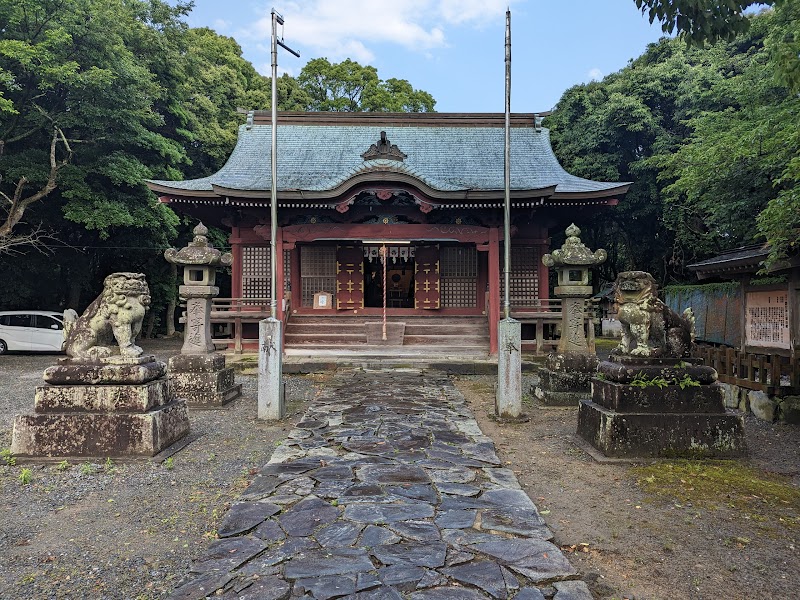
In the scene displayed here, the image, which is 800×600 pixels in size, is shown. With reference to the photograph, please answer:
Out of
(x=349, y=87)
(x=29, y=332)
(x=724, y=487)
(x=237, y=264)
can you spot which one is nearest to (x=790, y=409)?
(x=724, y=487)

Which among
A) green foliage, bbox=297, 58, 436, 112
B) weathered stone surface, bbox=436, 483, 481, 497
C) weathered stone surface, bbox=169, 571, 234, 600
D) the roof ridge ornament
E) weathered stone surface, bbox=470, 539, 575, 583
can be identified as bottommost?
weathered stone surface, bbox=436, 483, 481, 497

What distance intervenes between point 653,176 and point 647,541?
18.6 m

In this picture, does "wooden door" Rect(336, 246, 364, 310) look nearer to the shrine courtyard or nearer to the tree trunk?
the tree trunk

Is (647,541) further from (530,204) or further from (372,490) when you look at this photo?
(530,204)

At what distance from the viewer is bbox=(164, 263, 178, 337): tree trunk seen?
20.8 m

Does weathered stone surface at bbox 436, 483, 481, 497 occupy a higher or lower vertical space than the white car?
lower

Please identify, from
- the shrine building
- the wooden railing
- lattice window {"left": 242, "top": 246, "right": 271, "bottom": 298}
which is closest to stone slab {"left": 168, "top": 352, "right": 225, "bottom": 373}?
the shrine building

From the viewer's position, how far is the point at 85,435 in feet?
15.7

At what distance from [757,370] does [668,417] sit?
3448 millimetres

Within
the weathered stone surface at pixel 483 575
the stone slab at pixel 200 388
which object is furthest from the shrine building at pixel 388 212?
the weathered stone surface at pixel 483 575

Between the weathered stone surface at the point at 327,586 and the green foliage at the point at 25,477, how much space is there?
10.7 feet

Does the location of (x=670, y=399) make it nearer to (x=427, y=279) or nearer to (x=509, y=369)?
(x=509, y=369)

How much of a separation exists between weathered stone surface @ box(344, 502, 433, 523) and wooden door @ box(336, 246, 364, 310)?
12247 millimetres

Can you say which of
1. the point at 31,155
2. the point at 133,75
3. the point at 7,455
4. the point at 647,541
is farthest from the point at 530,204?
the point at 31,155
